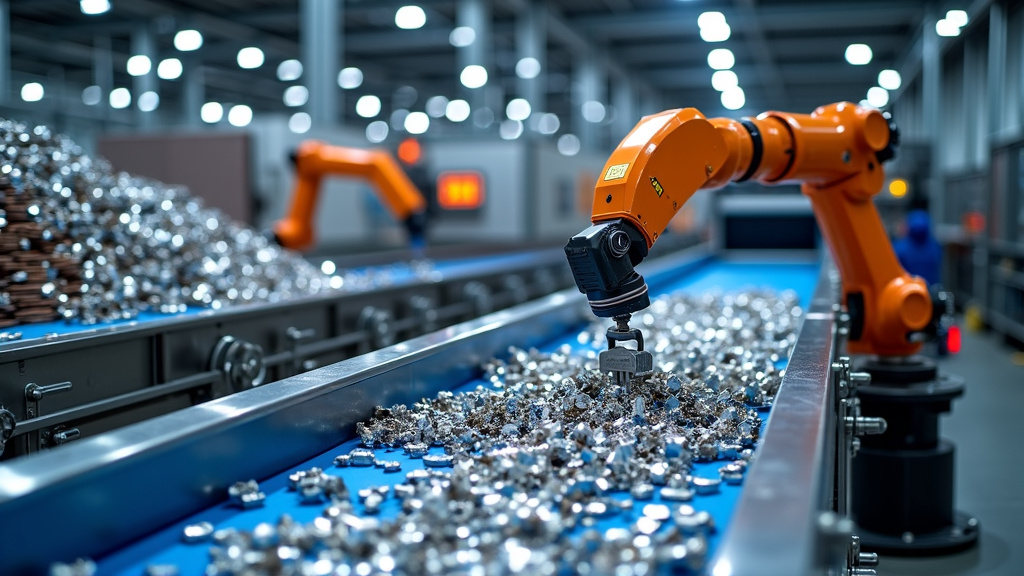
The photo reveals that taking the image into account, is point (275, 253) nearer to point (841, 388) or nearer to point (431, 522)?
point (841, 388)

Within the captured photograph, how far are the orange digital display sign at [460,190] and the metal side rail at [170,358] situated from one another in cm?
531

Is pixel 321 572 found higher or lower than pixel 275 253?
lower

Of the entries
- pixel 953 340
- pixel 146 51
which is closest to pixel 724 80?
pixel 146 51

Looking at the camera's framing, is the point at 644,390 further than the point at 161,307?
No

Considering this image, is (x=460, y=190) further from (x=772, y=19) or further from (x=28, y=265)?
(x=28, y=265)

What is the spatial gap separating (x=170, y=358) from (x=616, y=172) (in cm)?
176

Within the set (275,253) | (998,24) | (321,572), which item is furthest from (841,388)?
(998,24)

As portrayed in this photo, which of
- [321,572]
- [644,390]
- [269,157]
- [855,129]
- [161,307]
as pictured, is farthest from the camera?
[269,157]

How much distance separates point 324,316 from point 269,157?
345 cm

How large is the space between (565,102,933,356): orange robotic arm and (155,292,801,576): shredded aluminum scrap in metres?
0.27

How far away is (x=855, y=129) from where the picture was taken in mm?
2570

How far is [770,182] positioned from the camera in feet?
8.46

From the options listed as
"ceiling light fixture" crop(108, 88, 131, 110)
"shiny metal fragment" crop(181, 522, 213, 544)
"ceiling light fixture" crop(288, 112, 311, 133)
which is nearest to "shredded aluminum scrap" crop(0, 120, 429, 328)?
"shiny metal fragment" crop(181, 522, 213, 544)

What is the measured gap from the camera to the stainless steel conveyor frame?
3.38ft
